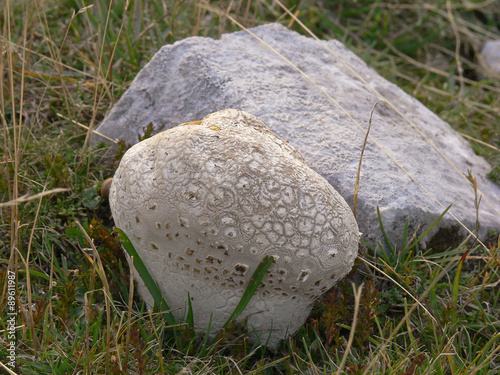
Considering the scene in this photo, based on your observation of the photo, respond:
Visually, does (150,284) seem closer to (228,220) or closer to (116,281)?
(116,281)

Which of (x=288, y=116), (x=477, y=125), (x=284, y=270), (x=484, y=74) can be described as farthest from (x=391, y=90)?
(x=284, y=270)

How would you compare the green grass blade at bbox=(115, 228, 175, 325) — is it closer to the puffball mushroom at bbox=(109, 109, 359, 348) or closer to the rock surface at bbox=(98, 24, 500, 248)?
the puffball mushroom at bbox=(109, 109, 359, 348)

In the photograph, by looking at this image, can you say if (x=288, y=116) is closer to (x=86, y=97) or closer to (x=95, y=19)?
(x=86, y=97)

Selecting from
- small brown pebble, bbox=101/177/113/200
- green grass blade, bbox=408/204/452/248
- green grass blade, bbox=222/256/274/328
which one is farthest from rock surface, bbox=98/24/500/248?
green grass blade, bbox=222/256/274/328

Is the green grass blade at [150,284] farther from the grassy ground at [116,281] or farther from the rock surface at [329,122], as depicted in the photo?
the rock surface at [329,122]

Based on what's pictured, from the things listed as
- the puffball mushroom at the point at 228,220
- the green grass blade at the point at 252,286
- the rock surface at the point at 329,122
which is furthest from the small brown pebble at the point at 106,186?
the green grass blade at the point at 252,286

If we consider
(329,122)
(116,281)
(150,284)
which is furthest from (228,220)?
(329,122)

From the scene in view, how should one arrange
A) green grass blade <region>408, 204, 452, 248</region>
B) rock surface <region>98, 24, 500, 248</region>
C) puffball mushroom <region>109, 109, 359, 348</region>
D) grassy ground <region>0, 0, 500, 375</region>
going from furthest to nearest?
rock surface <region>98, 24, 500, 248</region> < green grass blade <region>408, 204, 452, 248</region> < grassy ground <region>0, 0, 500, 375</region> < puffball mushroom <region>109, 109, 359, 348</region>
